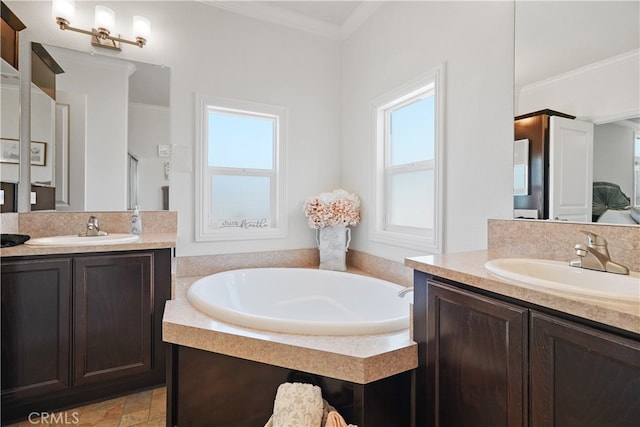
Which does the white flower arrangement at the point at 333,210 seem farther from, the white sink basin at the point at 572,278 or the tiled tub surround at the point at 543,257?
the white sink basin at the point at 572,278

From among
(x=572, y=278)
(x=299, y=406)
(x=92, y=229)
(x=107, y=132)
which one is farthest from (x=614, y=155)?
(x=107, y=132)

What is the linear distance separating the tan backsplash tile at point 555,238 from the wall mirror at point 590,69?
0.26 feet

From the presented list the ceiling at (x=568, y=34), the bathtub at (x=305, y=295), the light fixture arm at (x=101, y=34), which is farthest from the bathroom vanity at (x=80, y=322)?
the ceiling at (x=568, y=34)

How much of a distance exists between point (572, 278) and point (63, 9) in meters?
3.18

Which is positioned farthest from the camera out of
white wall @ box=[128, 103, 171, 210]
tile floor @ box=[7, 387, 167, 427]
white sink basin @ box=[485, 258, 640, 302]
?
white wall @ box=[128, 103, 171, 210]

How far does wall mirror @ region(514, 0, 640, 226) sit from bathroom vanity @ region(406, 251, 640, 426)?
2.15 ft

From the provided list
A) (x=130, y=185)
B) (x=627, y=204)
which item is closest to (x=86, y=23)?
(x=130, y=185)

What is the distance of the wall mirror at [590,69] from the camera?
1191 millimetres

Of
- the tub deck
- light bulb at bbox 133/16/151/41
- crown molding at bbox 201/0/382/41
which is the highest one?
crown molding at bbox 201/0/382/41

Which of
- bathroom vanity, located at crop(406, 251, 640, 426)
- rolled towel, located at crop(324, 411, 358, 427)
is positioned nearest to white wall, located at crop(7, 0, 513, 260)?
bathroom vanity, located at crop(406, 251, 640, 426)

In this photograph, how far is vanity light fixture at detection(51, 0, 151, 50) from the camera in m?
2.12

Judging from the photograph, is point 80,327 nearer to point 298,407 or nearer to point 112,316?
point 112,316

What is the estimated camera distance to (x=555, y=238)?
4.49ft

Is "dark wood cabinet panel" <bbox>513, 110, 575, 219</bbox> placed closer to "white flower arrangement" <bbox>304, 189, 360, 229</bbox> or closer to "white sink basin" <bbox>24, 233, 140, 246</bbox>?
"white flower arrangement" <bbox>304, 189, 360, 229</bbox>
